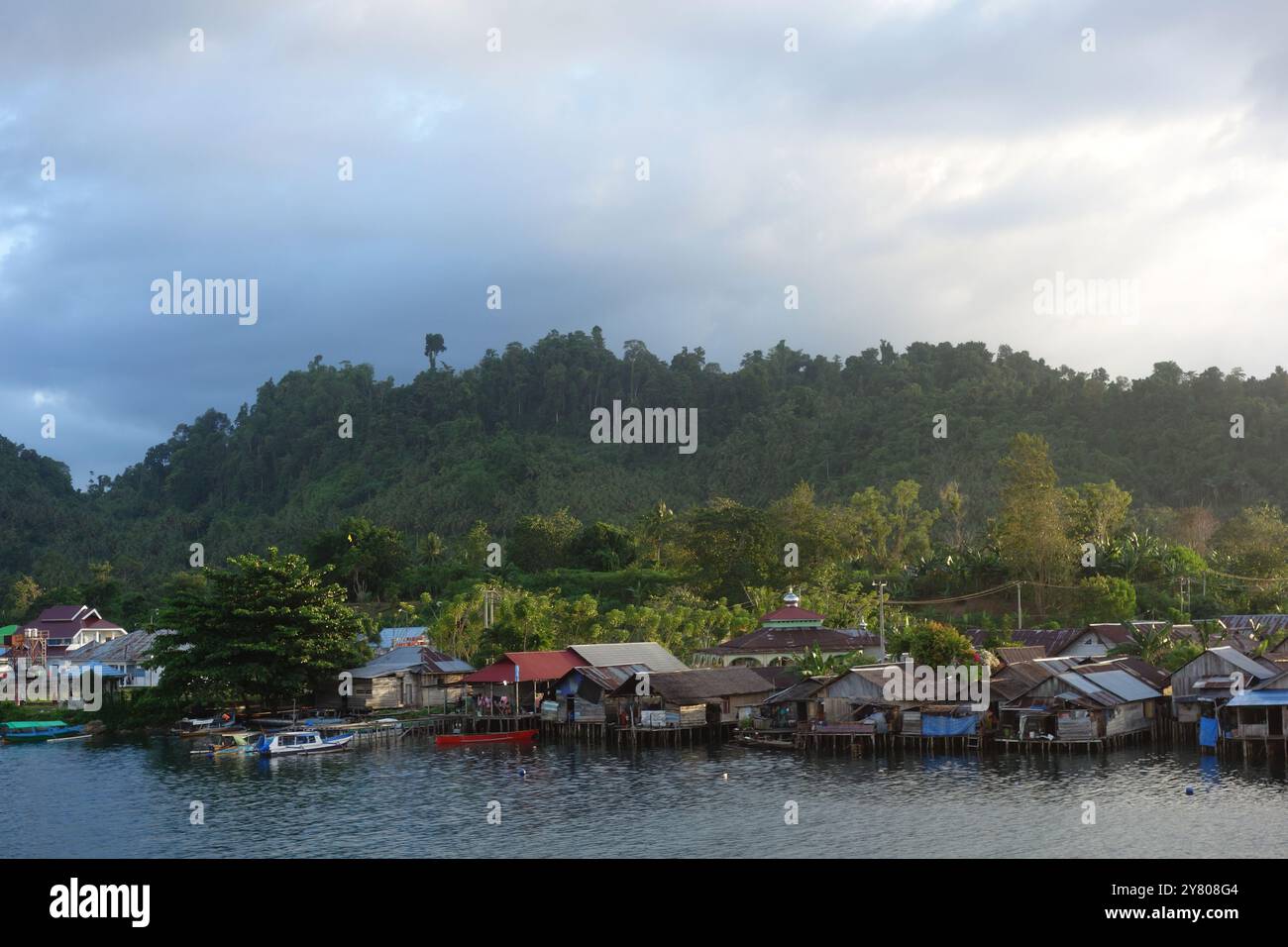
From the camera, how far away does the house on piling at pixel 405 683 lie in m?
65.7

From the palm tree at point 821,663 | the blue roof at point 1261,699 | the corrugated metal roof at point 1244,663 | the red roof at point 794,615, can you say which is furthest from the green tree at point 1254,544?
the blue roof at point 1261,699

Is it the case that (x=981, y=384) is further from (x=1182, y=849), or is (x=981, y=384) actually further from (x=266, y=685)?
(x=1182, y=849)

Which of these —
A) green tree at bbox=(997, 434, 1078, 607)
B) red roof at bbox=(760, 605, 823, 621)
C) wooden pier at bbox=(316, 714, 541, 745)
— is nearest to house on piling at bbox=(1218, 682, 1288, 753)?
red roof at bbox=(760, 605, 823, 621)

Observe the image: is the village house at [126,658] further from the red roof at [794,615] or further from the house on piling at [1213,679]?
the house on piling at [1213,679]

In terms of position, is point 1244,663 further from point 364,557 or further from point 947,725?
point 364,557

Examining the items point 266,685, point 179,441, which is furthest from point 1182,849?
point 179,441

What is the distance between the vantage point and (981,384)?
14050 centimetres

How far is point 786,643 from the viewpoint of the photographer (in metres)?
68.5

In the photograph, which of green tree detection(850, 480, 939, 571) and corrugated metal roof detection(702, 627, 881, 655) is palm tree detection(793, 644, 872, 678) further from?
green tree detection(850, 480, 939, 571)

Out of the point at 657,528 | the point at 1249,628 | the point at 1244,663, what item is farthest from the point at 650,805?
the point at 657,528

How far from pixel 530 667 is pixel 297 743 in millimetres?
12549

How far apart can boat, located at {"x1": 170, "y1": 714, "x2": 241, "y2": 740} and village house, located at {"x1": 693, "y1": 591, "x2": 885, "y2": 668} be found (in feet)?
88.3

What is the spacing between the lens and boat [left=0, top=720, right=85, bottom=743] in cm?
6309

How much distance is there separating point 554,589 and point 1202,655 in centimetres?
4742
